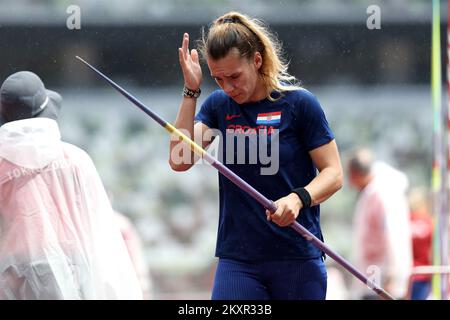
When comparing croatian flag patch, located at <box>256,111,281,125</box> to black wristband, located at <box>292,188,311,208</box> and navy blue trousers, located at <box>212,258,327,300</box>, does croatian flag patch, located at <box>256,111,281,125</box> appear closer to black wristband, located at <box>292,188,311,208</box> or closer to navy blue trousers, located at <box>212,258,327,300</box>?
black wristband, located at <box>292,188,311,208</box>

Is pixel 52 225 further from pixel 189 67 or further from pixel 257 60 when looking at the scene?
pixel 257 60

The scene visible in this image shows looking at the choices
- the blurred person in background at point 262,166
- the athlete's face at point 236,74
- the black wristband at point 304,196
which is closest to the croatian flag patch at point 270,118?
the blurred person in background at point 262,166

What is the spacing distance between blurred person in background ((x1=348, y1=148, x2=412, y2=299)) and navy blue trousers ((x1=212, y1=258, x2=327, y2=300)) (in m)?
3.88

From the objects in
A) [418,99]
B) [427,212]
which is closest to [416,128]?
[418,99]

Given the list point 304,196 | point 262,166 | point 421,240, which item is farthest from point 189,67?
point 421,240

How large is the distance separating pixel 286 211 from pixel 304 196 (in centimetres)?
13

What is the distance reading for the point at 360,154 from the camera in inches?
337

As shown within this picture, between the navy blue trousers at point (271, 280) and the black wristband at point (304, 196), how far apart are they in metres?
0.26

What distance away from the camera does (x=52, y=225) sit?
4.37m

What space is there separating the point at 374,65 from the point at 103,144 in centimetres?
430

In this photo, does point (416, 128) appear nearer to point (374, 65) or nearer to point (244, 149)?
point (374, 65)

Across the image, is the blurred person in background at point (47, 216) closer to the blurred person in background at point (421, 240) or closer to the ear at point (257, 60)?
the ear at point (257, 60)

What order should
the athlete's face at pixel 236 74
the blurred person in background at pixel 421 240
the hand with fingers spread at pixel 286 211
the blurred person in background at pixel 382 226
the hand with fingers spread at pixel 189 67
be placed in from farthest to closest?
the blurred person in background at pixel 421 240 → the blurred person in background at pixel 382 226 → the hand with fingers spread at pixel 189 67 → the athlete's face at pixel 236 74 → the hand with fingers spread at pixel 286 211

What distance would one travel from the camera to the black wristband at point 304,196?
4.14m
